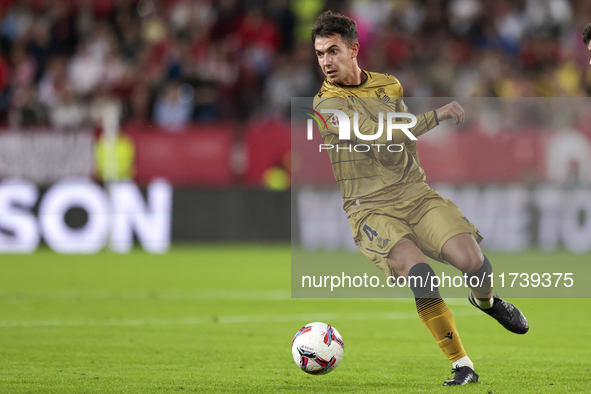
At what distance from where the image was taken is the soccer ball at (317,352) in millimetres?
5387

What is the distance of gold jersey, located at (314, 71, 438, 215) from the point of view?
5.50m

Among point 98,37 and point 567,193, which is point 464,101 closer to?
point 567,193

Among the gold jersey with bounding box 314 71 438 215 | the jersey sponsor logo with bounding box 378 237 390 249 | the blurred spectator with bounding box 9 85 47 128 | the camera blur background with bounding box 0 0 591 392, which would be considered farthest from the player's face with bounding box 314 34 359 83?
the blurred spectator with bounding box 9 85 47 128

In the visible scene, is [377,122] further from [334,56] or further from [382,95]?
[334,56]

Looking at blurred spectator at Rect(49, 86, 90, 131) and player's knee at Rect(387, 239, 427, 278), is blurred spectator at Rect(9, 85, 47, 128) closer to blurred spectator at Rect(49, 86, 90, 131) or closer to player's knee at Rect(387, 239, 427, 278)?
blurred spectator at Rect(49, 86, 90, 131)

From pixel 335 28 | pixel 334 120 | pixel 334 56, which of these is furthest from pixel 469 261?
pixel 335 28

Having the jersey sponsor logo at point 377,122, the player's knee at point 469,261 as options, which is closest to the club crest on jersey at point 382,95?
the jersey sponsor logo at point 377,122

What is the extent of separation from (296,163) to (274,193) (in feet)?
→ 2.43

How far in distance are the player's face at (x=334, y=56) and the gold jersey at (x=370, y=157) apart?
0.12m

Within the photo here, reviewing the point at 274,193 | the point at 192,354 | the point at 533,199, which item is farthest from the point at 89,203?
the point at 192,354

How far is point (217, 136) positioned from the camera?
51.5 feet

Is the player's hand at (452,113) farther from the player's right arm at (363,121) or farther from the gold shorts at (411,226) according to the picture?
the gold shorts at (411,226)

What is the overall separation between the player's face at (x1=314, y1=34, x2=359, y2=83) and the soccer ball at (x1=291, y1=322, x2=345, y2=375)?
63.7 inches

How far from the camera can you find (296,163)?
1481 cm
